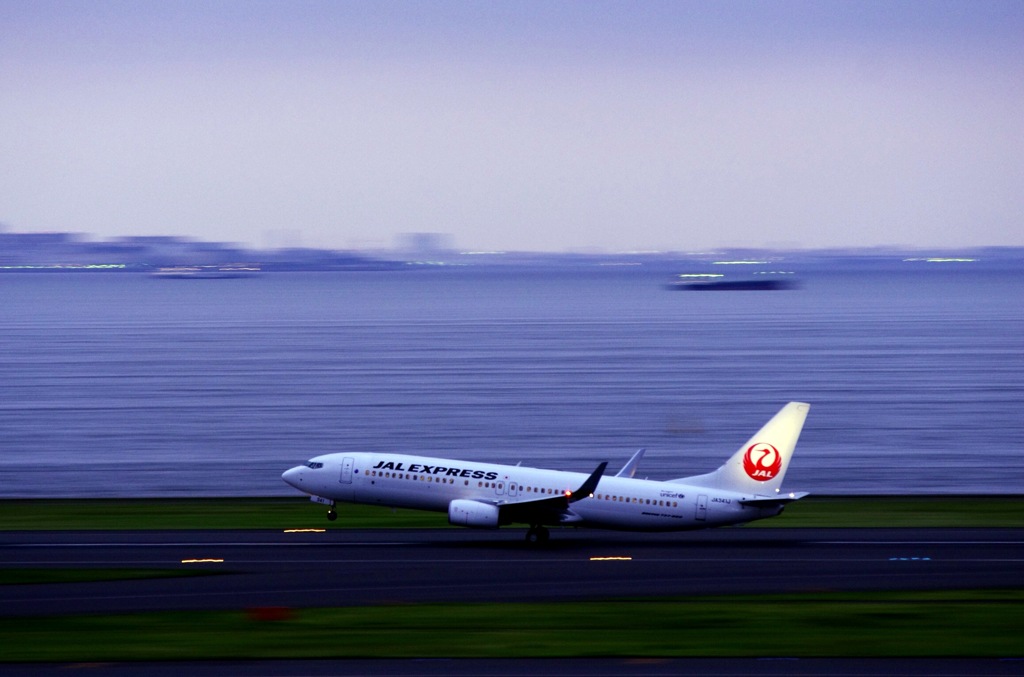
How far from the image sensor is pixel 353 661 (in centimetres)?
2753

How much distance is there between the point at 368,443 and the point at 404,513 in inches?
1560

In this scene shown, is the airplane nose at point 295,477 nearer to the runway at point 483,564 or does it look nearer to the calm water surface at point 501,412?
the runway at point 483,564

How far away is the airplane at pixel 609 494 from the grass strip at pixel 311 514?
15.2 feet

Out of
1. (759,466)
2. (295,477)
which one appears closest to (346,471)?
(295,477)

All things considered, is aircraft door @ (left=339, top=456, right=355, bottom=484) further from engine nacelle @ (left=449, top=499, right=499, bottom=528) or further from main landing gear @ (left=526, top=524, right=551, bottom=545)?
main landing gear @ (left=526, top=524, right=551, bottom=545)

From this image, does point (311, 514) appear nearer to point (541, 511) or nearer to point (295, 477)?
point (295, 477)

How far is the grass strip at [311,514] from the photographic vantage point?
170 ft

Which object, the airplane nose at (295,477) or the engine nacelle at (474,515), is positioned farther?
the airplane nose at (295,477)

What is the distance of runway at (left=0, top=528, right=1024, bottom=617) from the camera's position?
36.1 metres

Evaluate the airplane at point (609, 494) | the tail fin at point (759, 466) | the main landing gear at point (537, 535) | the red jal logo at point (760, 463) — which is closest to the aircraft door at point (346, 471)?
the airplane at point (609, 494)

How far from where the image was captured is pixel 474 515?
4647cm

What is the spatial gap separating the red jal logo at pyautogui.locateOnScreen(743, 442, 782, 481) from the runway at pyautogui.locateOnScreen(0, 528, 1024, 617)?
2573 millimetres

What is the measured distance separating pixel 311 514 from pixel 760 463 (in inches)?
807

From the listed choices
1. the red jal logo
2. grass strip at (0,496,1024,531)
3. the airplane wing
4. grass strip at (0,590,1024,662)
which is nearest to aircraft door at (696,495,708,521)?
the red jal logo
